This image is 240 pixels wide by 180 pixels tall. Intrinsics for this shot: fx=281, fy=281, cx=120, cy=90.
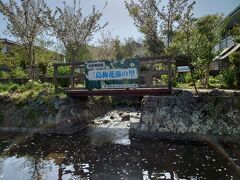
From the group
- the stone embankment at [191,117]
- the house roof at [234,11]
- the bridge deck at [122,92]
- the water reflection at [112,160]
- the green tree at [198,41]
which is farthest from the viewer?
the house roof at [234,11]

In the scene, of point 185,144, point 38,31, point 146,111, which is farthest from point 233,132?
point 38,31

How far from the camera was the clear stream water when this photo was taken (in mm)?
8312

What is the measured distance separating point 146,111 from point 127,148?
9.07 feet

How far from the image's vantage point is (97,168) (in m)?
8.91

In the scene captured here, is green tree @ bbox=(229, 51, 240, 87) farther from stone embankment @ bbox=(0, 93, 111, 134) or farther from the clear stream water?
stone embankment @ bbox=(0, 93, 111, 134)

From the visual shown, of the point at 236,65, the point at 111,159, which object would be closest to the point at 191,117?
the point at 111,159

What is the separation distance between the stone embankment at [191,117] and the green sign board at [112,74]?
1566 millimetres

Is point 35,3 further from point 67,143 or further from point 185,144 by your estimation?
point 185,144

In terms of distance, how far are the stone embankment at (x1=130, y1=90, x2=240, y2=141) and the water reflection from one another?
0.94 meters

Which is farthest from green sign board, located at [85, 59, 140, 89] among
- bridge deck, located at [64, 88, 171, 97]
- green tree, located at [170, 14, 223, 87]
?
green tree, located at [170, 14, 223, 87]

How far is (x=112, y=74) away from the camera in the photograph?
14789mm

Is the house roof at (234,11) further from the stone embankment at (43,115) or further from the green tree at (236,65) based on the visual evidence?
the stone embankment at (43,115)

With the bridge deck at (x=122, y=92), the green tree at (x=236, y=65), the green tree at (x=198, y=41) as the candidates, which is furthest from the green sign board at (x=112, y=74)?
the green tree at (x=236, y=65)

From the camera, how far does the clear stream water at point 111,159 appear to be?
8.31 m
